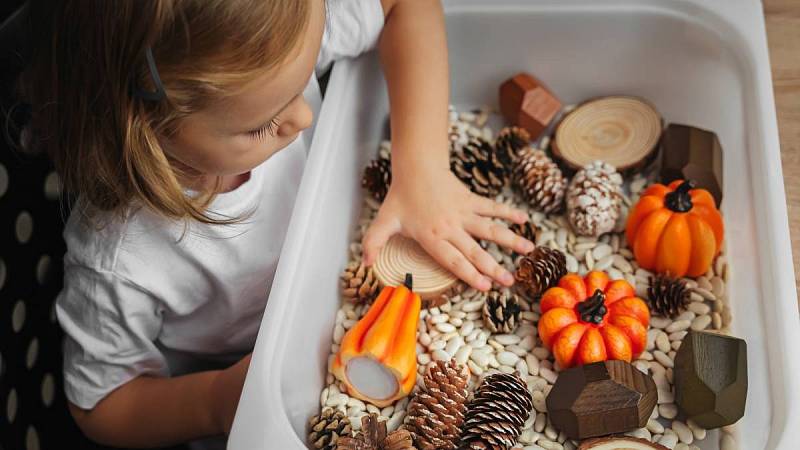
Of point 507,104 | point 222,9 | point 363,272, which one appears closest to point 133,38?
point 222,9

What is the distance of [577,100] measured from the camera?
1030 mm

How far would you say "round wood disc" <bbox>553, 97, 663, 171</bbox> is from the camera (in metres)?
0.94

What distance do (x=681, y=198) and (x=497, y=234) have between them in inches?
7.7

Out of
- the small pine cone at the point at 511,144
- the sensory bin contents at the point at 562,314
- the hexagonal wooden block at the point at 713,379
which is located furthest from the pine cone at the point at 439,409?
the small pine cone at the point at 511,144

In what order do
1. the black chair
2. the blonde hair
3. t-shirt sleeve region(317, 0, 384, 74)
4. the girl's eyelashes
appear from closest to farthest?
the blonde hair, the girl's eyelashes, the black chair, t-shirt sleeve region(317, 0, 384, 74)

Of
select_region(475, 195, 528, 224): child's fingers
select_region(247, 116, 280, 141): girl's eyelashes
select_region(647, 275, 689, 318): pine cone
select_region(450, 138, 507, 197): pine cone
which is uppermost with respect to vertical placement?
select_region(247, 116, 280, 141): girl's eyelashes

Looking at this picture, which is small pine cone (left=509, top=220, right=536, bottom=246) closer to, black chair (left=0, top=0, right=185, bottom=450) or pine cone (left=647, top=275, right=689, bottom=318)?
pine cone (left=647, top=275, right=689, bottom=318)

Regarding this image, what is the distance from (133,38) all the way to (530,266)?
0.46 metres

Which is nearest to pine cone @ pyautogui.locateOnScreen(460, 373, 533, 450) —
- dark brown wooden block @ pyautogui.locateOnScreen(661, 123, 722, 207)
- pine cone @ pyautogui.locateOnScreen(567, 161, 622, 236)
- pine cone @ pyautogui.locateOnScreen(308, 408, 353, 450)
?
pine cone @ pyautogui.locateOnScreen(308, 408, 353, 450)

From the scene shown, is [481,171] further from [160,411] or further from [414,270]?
[160,411]

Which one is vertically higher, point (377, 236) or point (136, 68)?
point (136, 68)

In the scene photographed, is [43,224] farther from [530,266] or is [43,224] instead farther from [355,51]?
[530,266]

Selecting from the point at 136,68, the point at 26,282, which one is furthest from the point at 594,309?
the point at 26,282

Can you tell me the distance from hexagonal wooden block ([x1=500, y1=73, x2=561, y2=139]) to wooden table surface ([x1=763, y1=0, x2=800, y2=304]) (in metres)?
0.26
